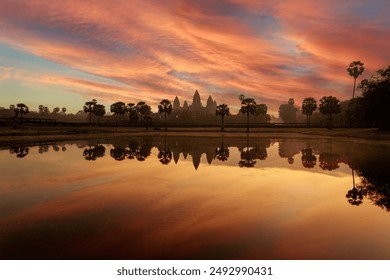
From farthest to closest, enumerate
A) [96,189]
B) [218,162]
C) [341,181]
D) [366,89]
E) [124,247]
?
[366,89] → [218,162] → [341,181] → [96,189] → [124,247]

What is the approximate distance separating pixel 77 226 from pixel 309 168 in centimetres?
1754

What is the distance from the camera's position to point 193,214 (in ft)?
35.9

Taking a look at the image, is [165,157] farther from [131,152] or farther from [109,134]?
[109,134]

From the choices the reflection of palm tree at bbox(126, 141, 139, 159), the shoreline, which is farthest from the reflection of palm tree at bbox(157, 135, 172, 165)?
the shoreline

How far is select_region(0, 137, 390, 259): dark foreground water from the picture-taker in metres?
7.79

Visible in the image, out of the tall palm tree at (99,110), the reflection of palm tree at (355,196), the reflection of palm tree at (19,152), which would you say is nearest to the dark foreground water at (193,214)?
the reflection of palm tree at (355,196)

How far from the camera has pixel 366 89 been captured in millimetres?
66500

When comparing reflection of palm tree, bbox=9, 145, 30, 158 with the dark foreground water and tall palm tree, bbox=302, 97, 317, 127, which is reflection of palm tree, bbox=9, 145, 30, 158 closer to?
the dark foreground water

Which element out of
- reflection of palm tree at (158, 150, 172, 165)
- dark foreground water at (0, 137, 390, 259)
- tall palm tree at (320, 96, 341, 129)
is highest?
tall palm tree at (320, 96, 341, 129)

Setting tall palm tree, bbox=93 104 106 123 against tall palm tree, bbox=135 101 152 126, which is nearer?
tall palm tree, bbox=93 104 106 123

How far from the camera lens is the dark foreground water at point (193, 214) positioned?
7.79 metres

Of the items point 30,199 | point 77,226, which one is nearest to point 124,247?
point 77,226

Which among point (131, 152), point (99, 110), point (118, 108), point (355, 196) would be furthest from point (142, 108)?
point (355, 196)
